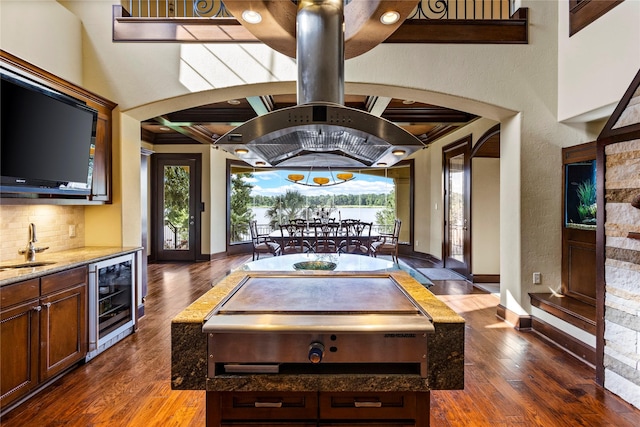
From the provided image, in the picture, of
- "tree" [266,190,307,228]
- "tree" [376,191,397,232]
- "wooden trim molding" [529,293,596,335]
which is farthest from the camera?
"tree" [266,190,307,228]

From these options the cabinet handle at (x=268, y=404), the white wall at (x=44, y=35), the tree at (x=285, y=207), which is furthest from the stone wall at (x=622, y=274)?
the tree at (x=285, y=207)

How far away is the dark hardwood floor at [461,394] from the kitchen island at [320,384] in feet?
3.03

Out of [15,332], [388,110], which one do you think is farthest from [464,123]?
[15,332]

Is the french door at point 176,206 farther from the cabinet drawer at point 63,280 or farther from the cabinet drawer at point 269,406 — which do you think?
the cabinet drawer at point 269,406

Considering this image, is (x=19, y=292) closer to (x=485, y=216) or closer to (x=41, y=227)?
(x=41, y=227)

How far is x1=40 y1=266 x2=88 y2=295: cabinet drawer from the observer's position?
2.36 meters

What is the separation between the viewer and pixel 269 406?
140 cm

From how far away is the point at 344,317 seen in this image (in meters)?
1.42

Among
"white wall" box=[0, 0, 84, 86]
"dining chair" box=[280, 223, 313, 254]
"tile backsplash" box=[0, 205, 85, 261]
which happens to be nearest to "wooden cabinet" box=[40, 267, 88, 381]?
"tile backsplash" box=[0, 205, 85, 261]

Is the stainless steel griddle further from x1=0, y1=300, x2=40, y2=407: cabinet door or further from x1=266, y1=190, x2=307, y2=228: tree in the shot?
x1=266, y1=190, x2=307, y2=228: tree

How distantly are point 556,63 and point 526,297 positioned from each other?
2569mm

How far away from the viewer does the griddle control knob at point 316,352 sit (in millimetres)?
1304

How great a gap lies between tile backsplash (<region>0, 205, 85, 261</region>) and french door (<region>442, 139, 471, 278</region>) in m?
5.62

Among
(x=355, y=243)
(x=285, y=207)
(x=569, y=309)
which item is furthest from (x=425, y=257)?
(x=569, y=309)
